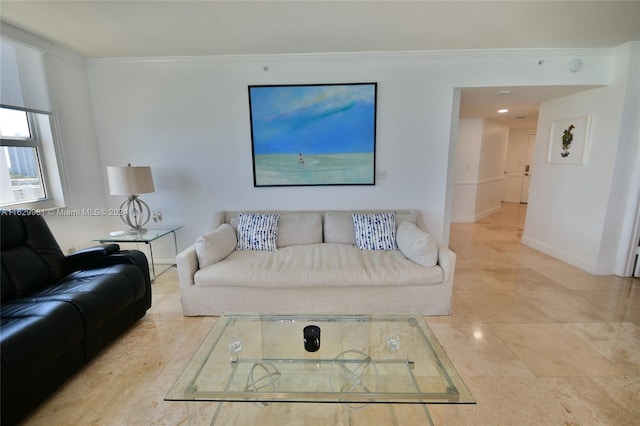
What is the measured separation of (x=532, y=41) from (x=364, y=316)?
3.06 m

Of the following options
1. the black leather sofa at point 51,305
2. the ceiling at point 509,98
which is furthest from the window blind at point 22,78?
the ceiling at point 509,98

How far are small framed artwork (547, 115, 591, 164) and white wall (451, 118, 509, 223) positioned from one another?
1758 millimetres

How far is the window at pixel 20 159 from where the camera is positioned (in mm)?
2393

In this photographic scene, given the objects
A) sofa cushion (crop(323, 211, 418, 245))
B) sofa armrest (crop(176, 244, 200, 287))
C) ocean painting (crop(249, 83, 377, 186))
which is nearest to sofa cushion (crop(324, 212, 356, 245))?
sofa cushion (crop(323, 211, 418, 245))

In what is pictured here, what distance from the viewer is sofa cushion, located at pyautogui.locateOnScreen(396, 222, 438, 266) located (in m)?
2.30

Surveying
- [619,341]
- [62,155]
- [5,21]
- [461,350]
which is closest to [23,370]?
[62,155]

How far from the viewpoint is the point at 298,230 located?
292cm

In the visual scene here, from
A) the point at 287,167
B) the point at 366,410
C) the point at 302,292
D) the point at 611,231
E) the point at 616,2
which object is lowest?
the point at 366,410

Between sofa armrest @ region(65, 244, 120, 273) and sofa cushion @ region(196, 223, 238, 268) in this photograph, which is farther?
sofa cushion @ region(196, 223, 238, 268)

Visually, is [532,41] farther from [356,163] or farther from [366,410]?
[366,410]

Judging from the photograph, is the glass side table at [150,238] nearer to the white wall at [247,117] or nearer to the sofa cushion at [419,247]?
the white wall at [247,117]

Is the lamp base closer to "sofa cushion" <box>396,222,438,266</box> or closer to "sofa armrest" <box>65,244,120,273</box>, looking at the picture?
"sofa armrest" <box>65,244,120,273</box>

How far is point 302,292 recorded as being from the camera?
2289 mm

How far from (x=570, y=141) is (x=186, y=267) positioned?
458 centimetres
